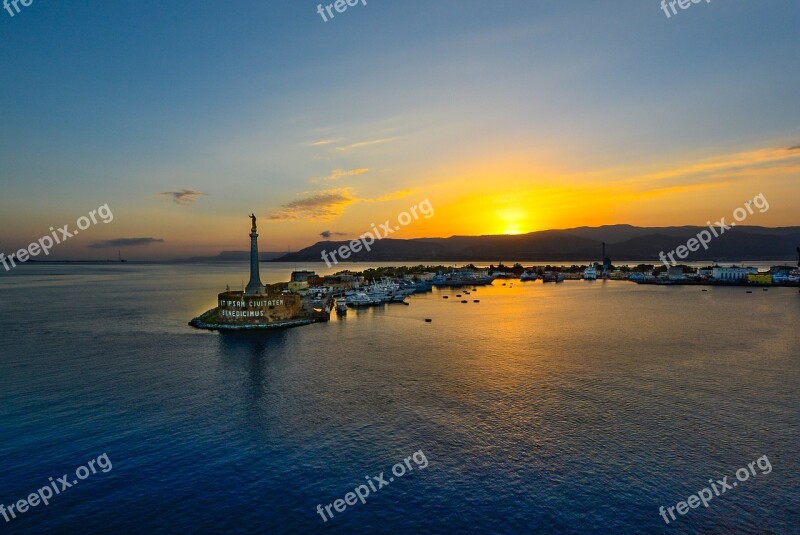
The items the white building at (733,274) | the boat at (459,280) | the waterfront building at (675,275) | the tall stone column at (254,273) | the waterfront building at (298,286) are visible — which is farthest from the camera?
the waterfront building at (675,275)

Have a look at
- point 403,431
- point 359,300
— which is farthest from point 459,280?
point 403,431

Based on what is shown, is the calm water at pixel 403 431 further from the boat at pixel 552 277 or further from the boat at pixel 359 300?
the boat at pixel 552 277

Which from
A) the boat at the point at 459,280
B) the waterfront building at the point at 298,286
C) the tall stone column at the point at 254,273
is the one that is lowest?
the boat at the point at 459,280

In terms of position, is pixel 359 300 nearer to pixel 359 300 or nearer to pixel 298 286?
pixel 359 300

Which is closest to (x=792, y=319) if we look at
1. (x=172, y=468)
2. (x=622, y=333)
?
(x=622, y=333)

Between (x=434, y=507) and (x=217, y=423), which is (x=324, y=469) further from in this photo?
(x=217, y=423)

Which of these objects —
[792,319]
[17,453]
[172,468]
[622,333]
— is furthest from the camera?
[792,319]

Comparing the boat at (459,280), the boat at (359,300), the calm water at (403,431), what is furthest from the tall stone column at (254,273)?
the boat at (459,280)

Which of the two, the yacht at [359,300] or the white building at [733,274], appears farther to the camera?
the white building at [733,274]

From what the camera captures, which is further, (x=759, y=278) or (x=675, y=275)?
(x=675, y=275)
